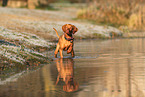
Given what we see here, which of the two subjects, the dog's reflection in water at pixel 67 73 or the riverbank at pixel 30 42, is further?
the riverbank at pixel 30 42

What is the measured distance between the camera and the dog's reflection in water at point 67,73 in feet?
34.9

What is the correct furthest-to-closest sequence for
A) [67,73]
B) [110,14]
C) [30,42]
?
[110,14] < [30,42] < [67,73]

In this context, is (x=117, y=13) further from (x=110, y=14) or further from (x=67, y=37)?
(x=67, y=37)

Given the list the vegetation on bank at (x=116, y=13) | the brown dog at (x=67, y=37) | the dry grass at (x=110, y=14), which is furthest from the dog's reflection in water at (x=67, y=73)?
the dry grass at (x=110, y=14)

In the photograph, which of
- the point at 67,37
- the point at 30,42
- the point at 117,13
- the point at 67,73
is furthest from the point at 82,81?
the point at 117,13

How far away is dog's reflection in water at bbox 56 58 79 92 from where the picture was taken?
34.9 feet

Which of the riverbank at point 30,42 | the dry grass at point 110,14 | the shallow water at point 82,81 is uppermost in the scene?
the dry grass at point 110,14

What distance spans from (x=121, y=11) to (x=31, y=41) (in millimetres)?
31615

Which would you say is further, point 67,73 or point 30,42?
point 30,42

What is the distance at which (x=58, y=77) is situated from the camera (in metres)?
12.5

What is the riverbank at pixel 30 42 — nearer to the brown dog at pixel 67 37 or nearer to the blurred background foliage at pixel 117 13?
the brown dog at pixel 67 37

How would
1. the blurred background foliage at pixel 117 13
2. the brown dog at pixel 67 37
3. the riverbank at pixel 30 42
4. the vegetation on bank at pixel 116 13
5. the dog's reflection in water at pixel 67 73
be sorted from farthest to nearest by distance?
the vegetation on bank at pixel 116 13
the blurred background foliage at pixel 117 13
the brown dog at pixel 67 37
the riverbank at pixel 30 42
the dog's reflection in water at pixel 67 73

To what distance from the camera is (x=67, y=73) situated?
44.1 ft

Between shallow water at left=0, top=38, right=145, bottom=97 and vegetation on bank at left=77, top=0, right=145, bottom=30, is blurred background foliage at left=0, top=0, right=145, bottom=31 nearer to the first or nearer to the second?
vegetation on bank at left=77, top=0, right=145, bottom=30
